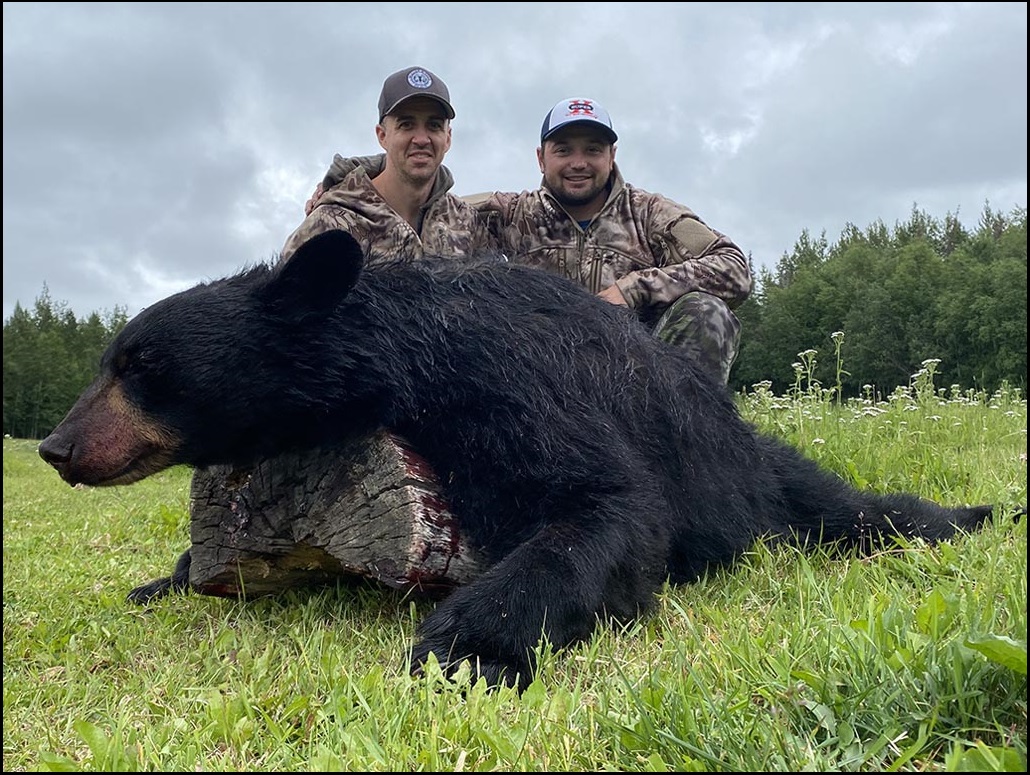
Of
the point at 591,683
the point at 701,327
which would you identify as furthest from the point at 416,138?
the point at 591,683

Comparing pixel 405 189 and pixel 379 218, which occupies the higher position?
pixel 405 189

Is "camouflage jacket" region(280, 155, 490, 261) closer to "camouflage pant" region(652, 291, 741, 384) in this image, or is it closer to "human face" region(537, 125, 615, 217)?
"human face" region(537, 125, 615, 217)

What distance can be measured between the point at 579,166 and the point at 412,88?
889mm

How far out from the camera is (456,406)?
2.40 m

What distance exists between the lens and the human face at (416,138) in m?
4.04

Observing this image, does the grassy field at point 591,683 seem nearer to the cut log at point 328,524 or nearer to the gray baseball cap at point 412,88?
the cut log at point 328,524

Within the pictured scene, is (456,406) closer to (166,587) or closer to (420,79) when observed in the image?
(166,587)

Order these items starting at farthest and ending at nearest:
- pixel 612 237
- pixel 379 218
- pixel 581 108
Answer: pixel 612 237 < pixel 581 108 < pixel 379 218

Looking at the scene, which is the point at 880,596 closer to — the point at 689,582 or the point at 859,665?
the point at 859,665

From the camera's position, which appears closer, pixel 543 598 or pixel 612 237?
pixel 543 598

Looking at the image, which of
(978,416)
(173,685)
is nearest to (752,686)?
(173,685)

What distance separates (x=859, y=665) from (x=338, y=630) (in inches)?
55.8

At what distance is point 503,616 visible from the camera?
6.15ft

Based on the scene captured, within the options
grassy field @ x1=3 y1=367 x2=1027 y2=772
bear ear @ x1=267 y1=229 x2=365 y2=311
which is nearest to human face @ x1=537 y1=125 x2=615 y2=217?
Result: bear ear @ x1=267 y1=229 x2=365 y2=311
